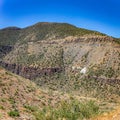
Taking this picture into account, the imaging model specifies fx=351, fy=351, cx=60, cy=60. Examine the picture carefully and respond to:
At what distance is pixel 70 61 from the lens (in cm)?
13862

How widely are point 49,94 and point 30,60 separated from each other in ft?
316

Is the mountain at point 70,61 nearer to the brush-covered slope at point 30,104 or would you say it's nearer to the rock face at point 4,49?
the rock face at point 4,49

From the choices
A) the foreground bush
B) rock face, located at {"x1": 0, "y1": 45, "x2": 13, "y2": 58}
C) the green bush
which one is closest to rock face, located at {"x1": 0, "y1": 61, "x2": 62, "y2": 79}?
rock face, located at {"x1": 0, "y1": 45, "x2": 13, "y2": 58}

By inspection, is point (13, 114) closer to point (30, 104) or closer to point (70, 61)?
point (30, 104)

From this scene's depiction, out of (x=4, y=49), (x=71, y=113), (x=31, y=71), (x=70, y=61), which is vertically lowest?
(x=31, y=71)

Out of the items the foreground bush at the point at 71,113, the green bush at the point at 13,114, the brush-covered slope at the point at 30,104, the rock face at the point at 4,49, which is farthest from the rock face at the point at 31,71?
the foreground bush at the point at 71,113

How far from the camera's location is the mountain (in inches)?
4235

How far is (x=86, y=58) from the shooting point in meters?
131

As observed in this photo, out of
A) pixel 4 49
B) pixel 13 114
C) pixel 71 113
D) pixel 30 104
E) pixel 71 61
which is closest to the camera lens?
pixel 71 113

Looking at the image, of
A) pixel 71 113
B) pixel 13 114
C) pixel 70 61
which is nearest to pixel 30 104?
pixel 13 114

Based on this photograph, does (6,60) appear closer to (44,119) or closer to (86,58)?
(86,58)

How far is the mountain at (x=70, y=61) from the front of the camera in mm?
107562

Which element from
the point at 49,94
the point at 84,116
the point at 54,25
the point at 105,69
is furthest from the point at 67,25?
the point at 84,116

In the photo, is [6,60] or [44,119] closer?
[44,119]
